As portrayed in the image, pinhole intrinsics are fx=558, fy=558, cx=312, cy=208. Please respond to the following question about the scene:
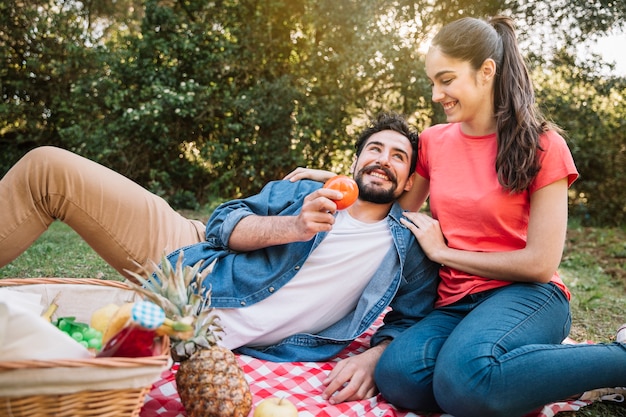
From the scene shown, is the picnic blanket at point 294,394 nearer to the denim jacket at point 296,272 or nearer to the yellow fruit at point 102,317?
the denim jacket at point 296,272

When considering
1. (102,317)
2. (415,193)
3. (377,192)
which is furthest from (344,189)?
(102,317)

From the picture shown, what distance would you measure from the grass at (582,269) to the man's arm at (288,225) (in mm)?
1725

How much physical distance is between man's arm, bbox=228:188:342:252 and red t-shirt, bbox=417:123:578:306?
0.74 m

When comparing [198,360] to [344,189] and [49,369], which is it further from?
[344,189]

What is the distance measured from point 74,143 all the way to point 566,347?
9253 mm

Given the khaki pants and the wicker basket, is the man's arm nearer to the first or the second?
the khaki pants

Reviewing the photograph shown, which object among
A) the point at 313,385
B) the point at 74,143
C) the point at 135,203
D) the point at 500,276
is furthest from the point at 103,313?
the point at 74,143

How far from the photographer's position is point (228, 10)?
9.81 metres

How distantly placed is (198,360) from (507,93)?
2.26m

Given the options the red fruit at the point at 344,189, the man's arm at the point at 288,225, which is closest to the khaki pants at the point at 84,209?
the man's arm at the point at 288,225

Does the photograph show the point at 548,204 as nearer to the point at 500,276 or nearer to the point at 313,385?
the point at 500,276

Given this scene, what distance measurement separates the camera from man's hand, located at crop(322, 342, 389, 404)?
3034 mm

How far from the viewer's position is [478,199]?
3.19 metres

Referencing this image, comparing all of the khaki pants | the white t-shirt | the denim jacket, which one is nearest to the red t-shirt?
the denim jacket
